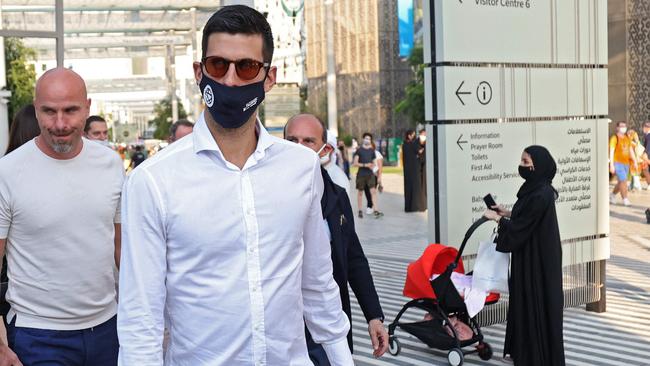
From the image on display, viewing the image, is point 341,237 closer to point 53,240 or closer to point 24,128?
point 53,240

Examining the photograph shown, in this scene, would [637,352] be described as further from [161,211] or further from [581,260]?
[161,211]

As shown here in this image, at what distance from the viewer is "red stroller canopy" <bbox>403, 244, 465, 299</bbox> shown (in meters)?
7.27

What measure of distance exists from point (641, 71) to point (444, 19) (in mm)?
27921

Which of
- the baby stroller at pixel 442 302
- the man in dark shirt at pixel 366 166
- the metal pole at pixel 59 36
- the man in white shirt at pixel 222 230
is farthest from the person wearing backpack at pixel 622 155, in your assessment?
the man in white shirt at pixel 222 230

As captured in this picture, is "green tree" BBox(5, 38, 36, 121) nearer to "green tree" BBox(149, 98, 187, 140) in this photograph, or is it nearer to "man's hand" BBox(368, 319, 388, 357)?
"man's hand" BBox(368, 319, 388, 357)

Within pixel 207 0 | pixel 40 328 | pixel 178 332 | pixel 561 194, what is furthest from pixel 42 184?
pixel 207 0

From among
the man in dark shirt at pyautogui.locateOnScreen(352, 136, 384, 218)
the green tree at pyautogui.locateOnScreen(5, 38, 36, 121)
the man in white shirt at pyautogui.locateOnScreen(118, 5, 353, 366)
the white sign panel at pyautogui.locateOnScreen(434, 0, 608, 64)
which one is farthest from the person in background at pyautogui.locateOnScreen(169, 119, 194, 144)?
the man in dark shirt at pyautogui.locateOnScreen(352, 136, 384, 218)

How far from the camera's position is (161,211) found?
7.65ft

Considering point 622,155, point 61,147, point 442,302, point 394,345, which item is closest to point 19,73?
point 622,155

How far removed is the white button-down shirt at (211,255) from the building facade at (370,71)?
62.6 meters

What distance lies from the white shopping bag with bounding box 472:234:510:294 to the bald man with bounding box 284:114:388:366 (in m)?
2.86

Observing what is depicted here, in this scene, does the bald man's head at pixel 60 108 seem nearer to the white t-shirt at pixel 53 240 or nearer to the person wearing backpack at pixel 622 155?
the white t-shirt at pixel 53 240

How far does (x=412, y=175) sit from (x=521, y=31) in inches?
482

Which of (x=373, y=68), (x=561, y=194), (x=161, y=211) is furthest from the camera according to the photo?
(x=373, y=68)
